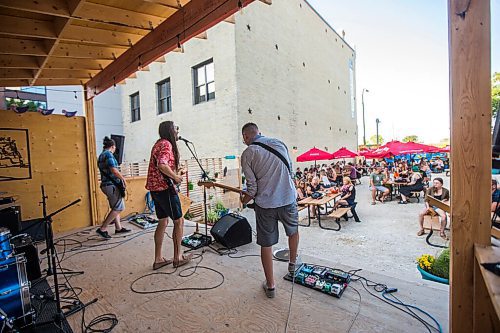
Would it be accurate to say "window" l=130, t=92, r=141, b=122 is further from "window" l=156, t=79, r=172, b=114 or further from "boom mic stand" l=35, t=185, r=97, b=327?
"boom mic stand" l=35, t=185, r=97, b=327

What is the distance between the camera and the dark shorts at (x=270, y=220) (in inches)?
99.3

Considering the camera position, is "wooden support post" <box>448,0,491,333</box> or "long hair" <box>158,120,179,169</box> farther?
"long hair" <box>158,120,179,169</box>

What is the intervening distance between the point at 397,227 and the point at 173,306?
617 centimetres

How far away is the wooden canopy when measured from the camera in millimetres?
2994

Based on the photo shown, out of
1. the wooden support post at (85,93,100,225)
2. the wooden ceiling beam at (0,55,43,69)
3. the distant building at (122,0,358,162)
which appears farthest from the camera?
the distant building at (122,0,358,162)

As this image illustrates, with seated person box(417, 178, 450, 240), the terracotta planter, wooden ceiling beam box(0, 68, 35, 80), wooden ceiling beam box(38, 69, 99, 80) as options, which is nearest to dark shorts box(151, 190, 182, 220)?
the terracotta planter

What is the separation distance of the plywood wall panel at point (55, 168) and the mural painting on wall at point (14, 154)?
69mm

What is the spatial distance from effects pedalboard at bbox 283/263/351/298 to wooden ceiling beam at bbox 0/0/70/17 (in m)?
3.71

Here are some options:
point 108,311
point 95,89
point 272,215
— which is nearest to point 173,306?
point 108,311

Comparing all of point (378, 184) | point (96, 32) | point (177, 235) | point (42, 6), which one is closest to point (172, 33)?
point (96, 32)

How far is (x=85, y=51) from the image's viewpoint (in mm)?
4168

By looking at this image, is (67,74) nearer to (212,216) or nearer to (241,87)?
(212,216)

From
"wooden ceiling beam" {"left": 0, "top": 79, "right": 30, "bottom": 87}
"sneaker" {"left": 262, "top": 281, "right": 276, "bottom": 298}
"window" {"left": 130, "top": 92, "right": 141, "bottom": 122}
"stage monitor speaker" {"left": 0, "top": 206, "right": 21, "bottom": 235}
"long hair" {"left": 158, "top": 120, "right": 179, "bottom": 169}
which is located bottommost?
"sneaker" {"left": 262, "top": 281, "right": 276, "bottom": 298}

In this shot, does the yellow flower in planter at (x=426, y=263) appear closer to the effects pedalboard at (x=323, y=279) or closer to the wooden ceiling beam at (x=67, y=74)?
the effects pedalboard at (x=323, y=279)
